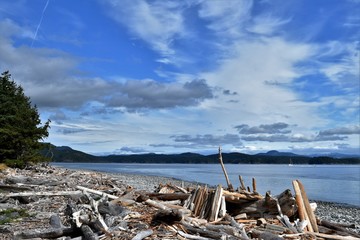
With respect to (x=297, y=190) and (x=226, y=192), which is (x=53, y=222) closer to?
(x=226, y=192)

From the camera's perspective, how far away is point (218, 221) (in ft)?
34.8

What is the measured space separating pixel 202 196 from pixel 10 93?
113 feet

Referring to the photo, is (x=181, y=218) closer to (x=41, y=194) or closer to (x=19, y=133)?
(x=41, y=194)

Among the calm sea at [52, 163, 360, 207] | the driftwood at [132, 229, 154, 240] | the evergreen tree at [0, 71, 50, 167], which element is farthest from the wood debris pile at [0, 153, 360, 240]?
the calm sea at [52, 163, 360, 207]

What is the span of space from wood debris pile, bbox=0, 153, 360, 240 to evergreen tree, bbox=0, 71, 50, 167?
72.1 feet

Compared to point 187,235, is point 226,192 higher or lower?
higher

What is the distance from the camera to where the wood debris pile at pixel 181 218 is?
29.9 ft

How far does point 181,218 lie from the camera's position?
980 cm

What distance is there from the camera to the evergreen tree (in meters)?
34.5

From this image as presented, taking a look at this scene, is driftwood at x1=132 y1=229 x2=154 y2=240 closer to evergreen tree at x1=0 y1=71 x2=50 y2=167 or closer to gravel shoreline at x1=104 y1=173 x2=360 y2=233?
gravel shoreline at x1=104 y1=173 x2=360 y2=233

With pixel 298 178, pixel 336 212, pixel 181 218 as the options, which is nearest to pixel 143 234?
pixel 181 218

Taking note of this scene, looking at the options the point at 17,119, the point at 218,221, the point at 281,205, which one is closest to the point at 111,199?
the point at 218,221

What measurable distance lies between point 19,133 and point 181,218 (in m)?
28.9

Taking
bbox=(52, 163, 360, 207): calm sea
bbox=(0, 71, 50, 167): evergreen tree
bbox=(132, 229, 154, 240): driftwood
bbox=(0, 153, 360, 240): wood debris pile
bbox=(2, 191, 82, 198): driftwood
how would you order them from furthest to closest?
1. bbox=(52, 163, 360, 207): calm sea
2. bbox=(0, 71, 50, 167): evergreen tree
3. bbox=(2, 191, 82, 198): driftwood
4. bbox=(0, 153, 360, 240): wood debris pile
5. bbox=(132, 229, 154, 240): driftwood
